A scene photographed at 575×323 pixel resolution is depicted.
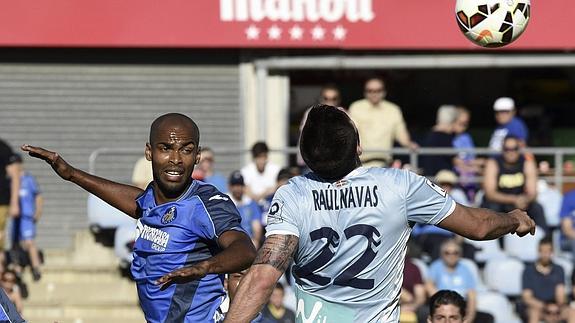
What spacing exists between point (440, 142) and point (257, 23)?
2.39 metres

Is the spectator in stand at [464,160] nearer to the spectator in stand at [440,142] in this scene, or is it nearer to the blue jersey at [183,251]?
the spectator in stand at [440,142]

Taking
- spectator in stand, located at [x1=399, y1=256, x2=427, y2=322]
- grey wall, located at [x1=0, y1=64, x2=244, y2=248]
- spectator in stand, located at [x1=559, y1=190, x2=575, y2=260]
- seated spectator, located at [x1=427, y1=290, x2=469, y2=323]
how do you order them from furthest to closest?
grey wall, located at [x1=0, y1=64, x2=244, y2=248] < spectator in stand, located at [x1=559, y1=190, x2=575, y2=260] < spectator in stand, located at [x1=399, y1=256, x2=427, y2=322] < seated spectator, located at [x1=427, y1=290, x2=469, y2=323]

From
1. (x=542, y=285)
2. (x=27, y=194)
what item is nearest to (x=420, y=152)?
(x=542, y=285)

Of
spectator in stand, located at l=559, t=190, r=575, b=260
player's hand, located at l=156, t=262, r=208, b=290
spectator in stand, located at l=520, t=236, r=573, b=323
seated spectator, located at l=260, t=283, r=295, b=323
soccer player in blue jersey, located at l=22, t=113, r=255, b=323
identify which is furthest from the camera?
spectator in stand, located at l=559, t=190, r=575, b=260

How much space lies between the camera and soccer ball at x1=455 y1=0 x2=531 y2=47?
26.3 ft

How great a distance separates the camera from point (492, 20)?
Answer: 26.5 ft

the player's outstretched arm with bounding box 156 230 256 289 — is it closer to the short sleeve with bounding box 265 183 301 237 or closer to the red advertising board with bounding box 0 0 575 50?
the short sleeve with bounding box 265 183 301 237

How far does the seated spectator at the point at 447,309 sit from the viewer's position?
7.18 meters

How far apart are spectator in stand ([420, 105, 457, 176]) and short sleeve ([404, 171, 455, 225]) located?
8.07 metres

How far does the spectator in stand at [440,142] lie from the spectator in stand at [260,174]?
5.56ft

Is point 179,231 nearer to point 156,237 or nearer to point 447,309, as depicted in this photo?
point 156,237

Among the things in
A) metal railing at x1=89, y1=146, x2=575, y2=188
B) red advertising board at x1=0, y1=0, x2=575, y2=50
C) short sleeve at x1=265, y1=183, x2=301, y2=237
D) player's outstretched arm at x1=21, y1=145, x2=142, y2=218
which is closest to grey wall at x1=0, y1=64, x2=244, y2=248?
metal railing at x1=89, y1=146, x2=575, y2=188

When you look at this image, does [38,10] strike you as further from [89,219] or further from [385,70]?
[385,70]

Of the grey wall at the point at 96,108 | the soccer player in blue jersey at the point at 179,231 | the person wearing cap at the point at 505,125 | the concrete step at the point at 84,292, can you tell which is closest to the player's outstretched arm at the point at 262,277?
the soccer player in blue jersey at the point at 179,231
